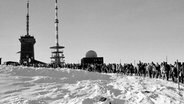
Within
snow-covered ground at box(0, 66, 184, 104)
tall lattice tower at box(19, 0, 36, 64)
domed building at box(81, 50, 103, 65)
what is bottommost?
snow-covered ground at box(0, 66, 184, 104)

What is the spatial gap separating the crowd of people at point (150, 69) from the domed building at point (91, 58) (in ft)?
130

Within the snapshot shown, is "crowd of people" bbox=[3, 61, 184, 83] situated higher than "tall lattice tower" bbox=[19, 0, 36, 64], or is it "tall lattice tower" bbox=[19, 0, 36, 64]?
"tall lattice tower" bbox=[19, 0, 36, 64]

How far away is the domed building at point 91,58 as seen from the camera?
7918 cm

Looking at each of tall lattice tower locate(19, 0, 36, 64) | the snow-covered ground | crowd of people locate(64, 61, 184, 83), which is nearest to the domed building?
tall lattice tower locate(19, 0, 36, 64)

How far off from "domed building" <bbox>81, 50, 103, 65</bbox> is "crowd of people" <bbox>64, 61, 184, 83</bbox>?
39.6m

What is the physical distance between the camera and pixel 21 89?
1783cm

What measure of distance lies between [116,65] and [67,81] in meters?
12.0

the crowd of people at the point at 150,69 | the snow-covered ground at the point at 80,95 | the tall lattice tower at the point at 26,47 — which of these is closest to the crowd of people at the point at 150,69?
the crowd of people at the point at 150,69

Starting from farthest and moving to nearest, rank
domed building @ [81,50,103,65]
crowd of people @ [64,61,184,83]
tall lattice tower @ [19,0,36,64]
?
tall lattice tower @ [19,0,36,64] < domed building @ [81,50,103,65] < crowd of people @ [64,61,184,83]

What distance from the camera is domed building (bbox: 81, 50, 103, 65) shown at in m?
79.2

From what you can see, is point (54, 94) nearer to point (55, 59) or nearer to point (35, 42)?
point (55, 59)

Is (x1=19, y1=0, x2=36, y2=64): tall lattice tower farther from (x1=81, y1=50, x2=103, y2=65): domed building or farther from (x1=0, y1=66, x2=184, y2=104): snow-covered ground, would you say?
(x1=0, y1=66, x2=184, y2=104): snow-covered ground

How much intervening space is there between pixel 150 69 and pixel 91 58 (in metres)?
54.2

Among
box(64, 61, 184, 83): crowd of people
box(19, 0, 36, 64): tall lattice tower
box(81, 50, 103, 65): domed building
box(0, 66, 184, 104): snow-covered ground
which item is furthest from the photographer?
box(19, 0, 36, 64): tall lattice tower
